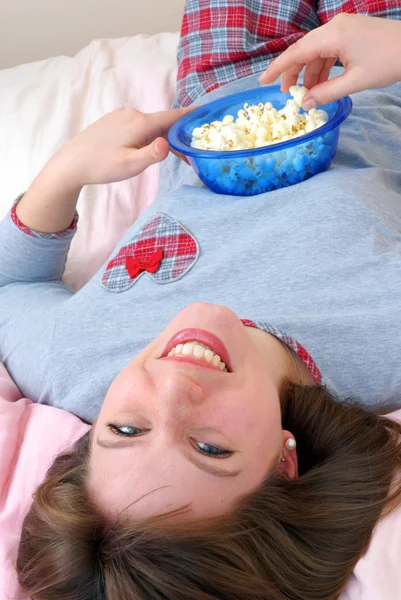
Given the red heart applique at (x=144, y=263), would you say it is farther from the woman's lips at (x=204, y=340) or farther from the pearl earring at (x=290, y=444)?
the pearl earring at (x=290, y=444)

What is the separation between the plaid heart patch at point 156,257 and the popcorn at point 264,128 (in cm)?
15

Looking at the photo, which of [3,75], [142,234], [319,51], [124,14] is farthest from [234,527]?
[124,14]

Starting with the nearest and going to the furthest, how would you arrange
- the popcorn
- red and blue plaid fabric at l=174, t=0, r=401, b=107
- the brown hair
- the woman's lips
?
the brown hair, the woman's lips, the popcorn, red and blue plaid fabric at l=174, t=0, r=401, b=107

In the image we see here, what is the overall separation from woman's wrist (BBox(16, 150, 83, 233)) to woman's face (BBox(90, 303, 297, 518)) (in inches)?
19.6

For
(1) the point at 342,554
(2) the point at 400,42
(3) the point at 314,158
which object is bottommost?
(1) the point at 342,554

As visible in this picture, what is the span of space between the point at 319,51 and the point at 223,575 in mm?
769

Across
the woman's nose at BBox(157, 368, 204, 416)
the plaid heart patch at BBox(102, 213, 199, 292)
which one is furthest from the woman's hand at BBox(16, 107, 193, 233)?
the woman's nose at BBox(157, 368, 204, 416)

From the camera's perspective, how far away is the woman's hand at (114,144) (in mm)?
1264

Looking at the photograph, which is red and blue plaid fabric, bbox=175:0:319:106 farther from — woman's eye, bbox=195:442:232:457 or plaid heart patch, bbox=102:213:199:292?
woman's eye, bbox=195:442:232:457

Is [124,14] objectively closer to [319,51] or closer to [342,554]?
[319,51]

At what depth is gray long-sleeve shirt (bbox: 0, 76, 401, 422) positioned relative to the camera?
1.01 meters

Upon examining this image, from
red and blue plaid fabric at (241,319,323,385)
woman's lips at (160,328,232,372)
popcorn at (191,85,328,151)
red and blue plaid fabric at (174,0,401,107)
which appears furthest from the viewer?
red and blue plaid fabric at (174,0,401,107)

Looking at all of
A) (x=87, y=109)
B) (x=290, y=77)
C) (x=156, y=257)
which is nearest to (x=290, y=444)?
(x=156, y=257)

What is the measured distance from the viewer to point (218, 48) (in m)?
1.45
